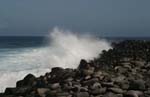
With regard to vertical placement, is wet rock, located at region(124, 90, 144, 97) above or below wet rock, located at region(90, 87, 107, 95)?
below

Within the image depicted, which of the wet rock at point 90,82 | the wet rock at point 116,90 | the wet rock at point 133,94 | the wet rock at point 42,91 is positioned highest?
the wet rock at point 90,82

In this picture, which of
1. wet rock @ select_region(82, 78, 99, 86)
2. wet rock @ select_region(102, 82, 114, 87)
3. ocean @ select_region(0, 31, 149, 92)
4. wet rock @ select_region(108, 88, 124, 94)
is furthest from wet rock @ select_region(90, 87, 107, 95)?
ocean @ select_region(0, 31, 149, 92)

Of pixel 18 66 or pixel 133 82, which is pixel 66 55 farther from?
pixel 133 82

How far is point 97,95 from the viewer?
340 inches

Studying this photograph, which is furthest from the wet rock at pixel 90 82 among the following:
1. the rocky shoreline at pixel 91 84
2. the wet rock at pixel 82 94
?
the wet rock at pixel 82 94

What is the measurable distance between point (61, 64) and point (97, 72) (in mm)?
8401

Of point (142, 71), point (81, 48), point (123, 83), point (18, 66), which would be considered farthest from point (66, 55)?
point (123, 83)

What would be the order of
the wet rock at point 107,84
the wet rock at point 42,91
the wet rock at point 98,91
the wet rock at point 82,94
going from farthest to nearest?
1. the wet rock at point 107,84
2. the wet rock at point 42,91
3. the wet rock at point 98,91
4. the wet rock at point 82,94

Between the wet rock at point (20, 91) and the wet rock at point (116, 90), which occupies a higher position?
the wet rock at point (20, 91)

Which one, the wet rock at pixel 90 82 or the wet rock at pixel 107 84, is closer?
the wet rock at pixel 107 84

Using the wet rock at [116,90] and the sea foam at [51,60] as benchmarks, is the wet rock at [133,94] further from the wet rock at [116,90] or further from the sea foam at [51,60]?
the sea foam at [51,60]

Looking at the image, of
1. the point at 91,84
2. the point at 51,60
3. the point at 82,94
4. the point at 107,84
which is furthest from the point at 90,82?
the point at 51,60

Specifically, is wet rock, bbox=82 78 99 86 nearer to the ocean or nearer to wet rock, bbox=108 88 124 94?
wet rock, bbox=108 88 124 94

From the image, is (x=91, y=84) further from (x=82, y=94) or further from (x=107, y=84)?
(x=82, y=94)
